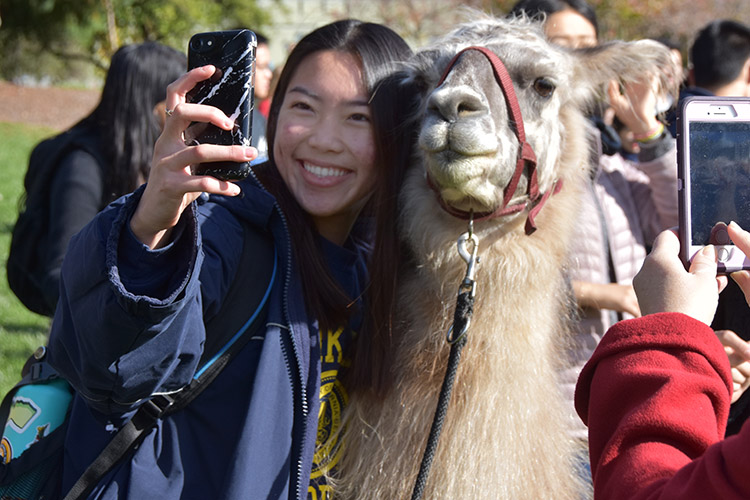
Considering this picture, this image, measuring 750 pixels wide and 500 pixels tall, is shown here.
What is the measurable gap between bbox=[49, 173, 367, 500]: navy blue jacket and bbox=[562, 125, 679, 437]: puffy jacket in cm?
109

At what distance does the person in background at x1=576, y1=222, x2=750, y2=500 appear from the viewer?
942 mm

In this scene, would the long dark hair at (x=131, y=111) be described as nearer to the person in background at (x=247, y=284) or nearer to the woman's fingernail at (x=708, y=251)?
the person in background at (x=247, y=284)

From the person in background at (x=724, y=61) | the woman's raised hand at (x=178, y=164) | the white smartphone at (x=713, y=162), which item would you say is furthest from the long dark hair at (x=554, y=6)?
the woman's raised hand at (x=178, y=164)

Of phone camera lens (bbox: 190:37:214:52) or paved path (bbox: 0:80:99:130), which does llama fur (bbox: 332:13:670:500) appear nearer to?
phone camera lens (bbox: 190:37:214:52)

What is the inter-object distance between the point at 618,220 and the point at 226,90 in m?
1.92

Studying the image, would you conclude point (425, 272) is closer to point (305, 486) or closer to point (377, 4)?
point (305, 486)

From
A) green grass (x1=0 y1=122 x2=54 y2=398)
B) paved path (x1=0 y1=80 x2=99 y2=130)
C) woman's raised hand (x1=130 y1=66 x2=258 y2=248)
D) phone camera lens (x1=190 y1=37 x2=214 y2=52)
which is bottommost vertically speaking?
paved path (x1=0 y1=80 x2=99 y2=130)

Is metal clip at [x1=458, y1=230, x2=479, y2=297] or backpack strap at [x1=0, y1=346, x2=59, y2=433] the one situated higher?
metal clip at [x1=458, y1=230, x2=479, y2=297]

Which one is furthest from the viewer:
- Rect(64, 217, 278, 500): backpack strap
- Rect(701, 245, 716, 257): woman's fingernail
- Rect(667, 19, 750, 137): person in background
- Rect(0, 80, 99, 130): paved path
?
Result: Rect(0, 80, 99, 130): paved path

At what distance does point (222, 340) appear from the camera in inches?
66.0

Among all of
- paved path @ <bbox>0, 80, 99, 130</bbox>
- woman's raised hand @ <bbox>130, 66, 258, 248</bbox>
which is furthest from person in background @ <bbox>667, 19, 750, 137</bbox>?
paved path @ <bbox>0, 80, 99, 130</bbox>

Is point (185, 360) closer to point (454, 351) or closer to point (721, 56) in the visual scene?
point (454, 351)

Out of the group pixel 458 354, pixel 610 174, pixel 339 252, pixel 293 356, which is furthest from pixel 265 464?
pixel 610 174

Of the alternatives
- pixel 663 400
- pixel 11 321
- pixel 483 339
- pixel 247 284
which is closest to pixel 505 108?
pixel 483 339
